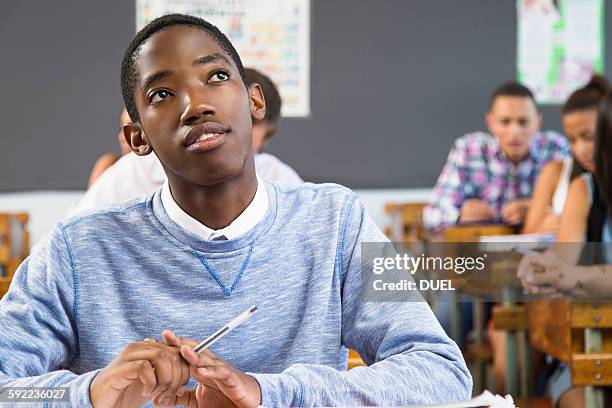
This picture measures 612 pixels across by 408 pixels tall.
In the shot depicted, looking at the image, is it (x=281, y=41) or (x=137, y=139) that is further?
(x=281, y=41)

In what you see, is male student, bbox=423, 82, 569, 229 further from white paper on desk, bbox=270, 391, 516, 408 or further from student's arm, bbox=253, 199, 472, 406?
white paper on desk, bbox=270, 391, 516, 408

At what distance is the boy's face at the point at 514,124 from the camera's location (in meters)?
4.64

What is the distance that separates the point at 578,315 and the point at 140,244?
1.34 metres

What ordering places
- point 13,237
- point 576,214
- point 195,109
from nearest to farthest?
point 195,109 < point 576,214 < point 13,237

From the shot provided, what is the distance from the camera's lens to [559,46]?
5430mm

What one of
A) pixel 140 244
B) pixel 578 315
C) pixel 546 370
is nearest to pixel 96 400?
pixel 140 244

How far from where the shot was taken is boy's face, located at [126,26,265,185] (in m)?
1.07

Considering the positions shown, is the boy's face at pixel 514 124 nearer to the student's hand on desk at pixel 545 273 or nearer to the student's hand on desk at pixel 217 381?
the student's hand on desk at pixel 545 273

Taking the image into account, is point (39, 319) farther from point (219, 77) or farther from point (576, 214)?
point (576, 214)

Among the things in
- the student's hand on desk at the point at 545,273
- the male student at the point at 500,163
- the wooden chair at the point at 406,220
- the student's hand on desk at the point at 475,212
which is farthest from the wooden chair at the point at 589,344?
the wooden chair at the point at 406,220

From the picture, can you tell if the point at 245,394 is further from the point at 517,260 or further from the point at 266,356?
the point at 517,260

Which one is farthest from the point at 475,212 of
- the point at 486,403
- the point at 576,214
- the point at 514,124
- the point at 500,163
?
the point at 486,403

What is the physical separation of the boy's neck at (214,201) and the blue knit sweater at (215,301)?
0.09 feet

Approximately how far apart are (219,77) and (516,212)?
11.3 feet
